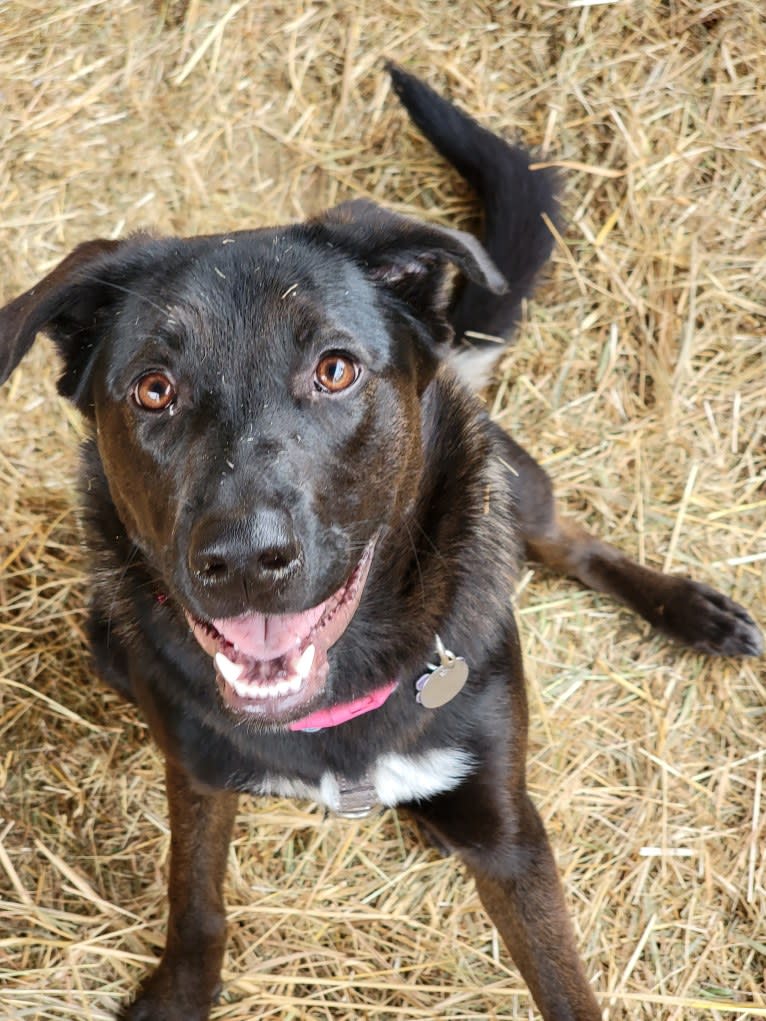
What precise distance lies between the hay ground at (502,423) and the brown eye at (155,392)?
1502 mm

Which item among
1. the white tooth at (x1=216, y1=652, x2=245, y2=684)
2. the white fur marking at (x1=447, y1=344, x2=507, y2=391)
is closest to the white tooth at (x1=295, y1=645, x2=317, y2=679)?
the white tooth at (x1=216, y1=652, x2=245, y2=684)

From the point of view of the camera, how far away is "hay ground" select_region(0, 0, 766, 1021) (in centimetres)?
299

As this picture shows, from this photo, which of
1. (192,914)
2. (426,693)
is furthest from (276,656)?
(192,914)

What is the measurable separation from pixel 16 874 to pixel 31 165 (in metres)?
2.33

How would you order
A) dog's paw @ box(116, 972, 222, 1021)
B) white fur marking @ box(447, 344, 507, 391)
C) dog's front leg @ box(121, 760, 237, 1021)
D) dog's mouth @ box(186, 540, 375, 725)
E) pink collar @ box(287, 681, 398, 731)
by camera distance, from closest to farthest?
1. dog's mouth @ box(186, 540, 375, 725)
2. pink collar @ box(287, 681, 398, 731)
3. dog's front leg @ box(121, 760, 237, 1021)
4. dog's paw @ box(116, 972, 222, 1021)
5. white fur marking @ box(447, 344, 507, 391)

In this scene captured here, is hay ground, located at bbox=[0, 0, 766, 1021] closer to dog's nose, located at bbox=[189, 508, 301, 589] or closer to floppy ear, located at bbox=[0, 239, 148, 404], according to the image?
floppy ear, located at bbox=[0, 239, 148, 404]

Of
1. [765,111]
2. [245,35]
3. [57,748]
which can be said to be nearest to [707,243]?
[765,111]

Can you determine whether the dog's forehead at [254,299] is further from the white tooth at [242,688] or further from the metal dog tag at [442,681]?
the metal dog tag at [442,681]

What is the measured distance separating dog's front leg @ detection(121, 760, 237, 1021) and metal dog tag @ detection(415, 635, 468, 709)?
2.06ft

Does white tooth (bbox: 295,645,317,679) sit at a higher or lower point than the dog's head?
lower

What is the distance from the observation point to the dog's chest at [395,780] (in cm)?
246

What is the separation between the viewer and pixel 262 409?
6.66ft

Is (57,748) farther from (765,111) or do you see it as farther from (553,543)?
(765,111)

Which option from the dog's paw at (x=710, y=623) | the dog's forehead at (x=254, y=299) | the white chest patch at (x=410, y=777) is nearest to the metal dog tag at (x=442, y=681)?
the white chest patch at (x=410, y=777)
